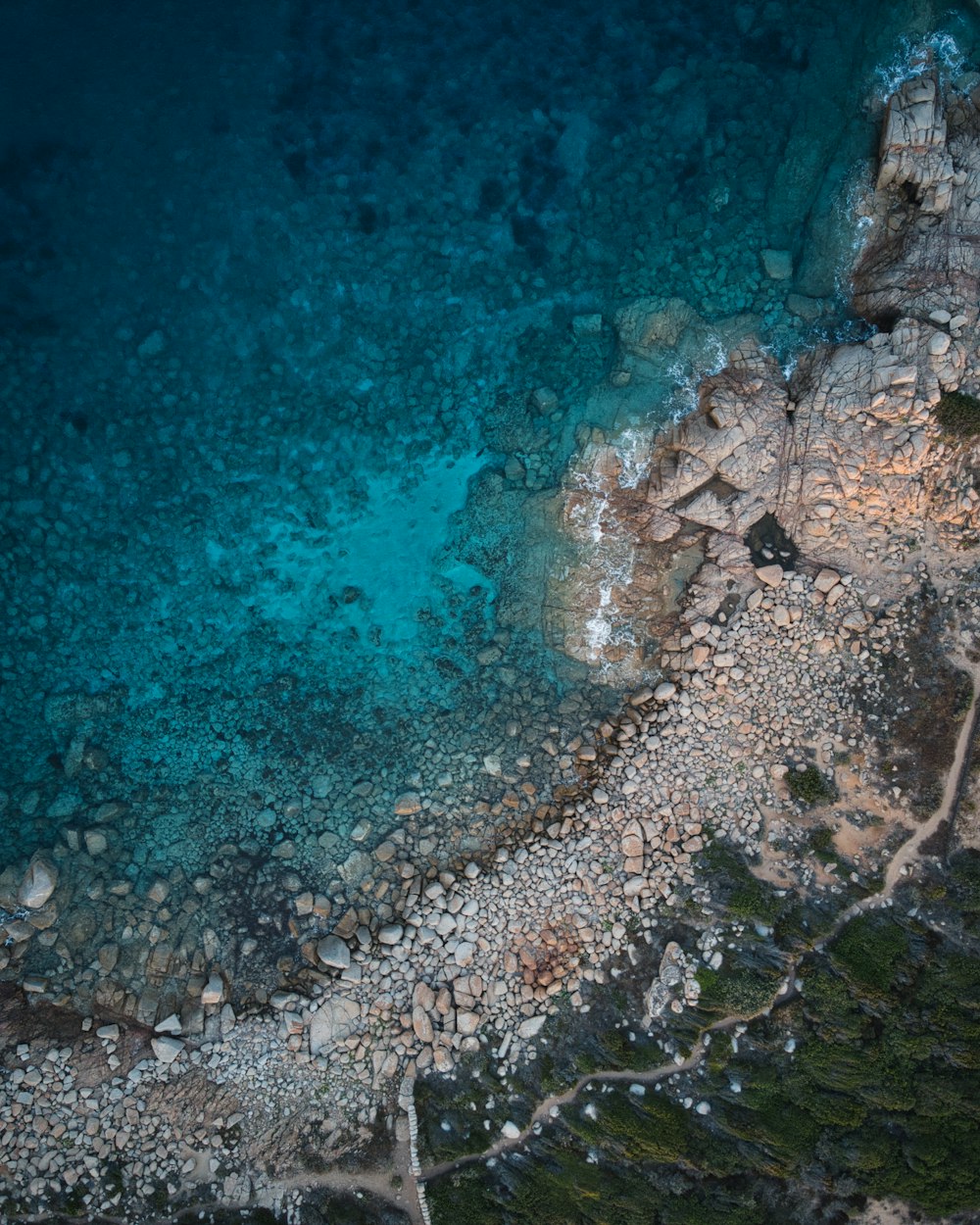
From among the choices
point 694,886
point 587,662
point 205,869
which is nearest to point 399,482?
point 587,662

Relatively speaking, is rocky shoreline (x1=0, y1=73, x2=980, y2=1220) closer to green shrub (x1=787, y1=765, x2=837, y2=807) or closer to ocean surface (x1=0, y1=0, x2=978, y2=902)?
green shrub (x1=787, y1=765, x2=837, y2=807)

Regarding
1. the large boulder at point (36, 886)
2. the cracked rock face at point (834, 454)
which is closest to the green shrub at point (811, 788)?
the cracked rock face at point (834, 454)

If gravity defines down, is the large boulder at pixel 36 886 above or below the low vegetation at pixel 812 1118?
above

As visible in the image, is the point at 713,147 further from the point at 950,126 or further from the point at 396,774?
the point at 396,774

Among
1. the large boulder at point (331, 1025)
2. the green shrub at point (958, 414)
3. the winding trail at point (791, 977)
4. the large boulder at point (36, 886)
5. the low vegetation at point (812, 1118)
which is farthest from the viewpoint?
the large boulder at point (36, 886)

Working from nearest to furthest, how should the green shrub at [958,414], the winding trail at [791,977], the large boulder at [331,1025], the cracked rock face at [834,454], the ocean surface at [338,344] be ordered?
1. the winding trail at [791,977]
2. the green shrub at [958,414]
3. the cracked rock face at [834,454]
4. the large boulder at [331,1025]
5. the ocean surface at [338,344]

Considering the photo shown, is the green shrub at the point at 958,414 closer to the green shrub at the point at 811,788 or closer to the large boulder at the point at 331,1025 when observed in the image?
the green shrub at the point at 811,788

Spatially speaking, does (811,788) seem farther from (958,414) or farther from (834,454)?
(958,414)

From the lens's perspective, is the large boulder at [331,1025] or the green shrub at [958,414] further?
the large boulder at [331,1025]
